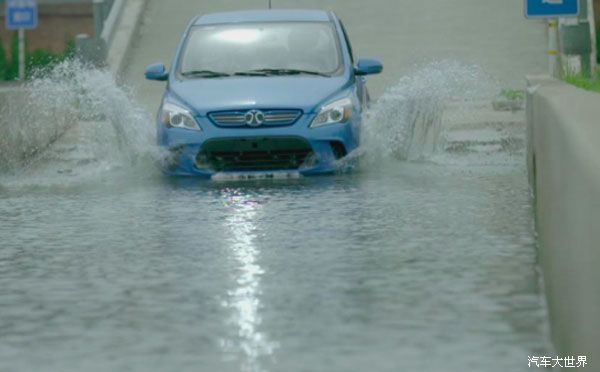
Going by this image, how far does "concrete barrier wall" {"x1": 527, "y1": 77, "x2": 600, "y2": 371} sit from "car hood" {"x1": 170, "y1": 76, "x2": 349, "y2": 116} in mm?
6537

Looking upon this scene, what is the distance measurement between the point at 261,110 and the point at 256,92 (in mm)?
348

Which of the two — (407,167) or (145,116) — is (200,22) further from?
(407,167)

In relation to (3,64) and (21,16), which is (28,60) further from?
(21,16)

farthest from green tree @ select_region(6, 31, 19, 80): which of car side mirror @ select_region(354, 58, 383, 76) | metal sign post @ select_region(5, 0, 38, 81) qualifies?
car side mirror @ select_region(354, 58, 383, 76)

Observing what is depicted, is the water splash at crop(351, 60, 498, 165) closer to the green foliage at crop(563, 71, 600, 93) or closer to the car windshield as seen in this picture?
the car windshield

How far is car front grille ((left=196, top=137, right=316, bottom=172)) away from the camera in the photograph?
58.4 ft

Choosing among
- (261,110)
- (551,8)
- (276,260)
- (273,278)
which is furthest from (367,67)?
(273,278)

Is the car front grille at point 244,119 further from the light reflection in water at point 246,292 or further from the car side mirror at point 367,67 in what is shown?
the light reflection in water at point 246,292

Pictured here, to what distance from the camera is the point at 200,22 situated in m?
20.2

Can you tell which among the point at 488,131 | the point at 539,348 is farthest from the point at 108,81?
the point at 539,348

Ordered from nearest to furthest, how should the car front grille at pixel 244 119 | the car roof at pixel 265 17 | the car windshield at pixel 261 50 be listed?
the car front grille at pixel 244 119 → the car windshield at pixel 261 50 → the car roof at pixel 265 17

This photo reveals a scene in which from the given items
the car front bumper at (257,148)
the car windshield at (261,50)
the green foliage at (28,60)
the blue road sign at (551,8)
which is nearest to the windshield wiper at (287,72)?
the car windshield at (261,50)

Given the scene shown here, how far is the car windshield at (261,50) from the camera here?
1903cm

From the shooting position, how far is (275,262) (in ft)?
38.1
